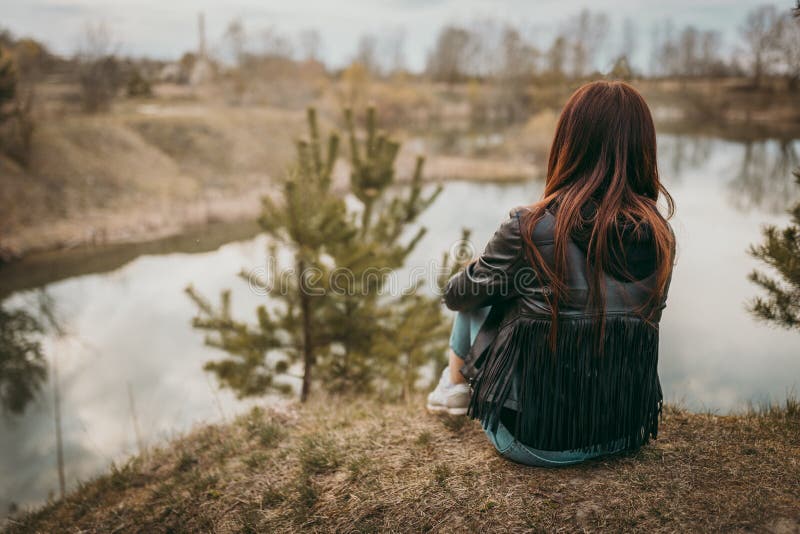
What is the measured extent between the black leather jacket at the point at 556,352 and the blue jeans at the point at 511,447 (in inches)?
3.1

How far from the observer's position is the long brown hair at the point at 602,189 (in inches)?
79.7

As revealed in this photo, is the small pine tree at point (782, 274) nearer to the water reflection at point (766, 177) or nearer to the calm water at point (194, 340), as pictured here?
the calm water at point (194, 340)

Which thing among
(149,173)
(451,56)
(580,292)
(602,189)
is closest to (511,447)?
(580,292)

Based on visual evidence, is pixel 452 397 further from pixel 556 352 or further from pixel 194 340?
pixel 194 340

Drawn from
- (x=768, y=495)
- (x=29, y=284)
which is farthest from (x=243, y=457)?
(x=29, y=284)

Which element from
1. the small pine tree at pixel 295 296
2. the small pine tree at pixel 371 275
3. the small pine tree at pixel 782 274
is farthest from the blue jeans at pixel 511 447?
the small pine tree at pixel 371 275

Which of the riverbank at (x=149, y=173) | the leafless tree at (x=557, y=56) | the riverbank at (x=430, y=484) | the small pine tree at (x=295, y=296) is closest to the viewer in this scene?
the riverbank at (x=430, y=484)

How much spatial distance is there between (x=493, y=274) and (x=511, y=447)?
84 cm

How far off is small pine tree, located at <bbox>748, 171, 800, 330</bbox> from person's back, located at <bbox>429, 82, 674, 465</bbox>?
61.6 inches

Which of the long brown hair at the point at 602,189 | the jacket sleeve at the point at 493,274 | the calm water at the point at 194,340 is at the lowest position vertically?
the calm water at the point at 194,340

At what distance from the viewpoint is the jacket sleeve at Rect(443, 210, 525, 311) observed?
2092mm

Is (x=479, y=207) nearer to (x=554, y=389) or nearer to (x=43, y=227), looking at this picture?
(x=43, y=227)

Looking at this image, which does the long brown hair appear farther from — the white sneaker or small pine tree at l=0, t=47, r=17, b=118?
small pine tree at l=0, t=47, r=17, b=118

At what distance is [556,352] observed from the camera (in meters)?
2.19
